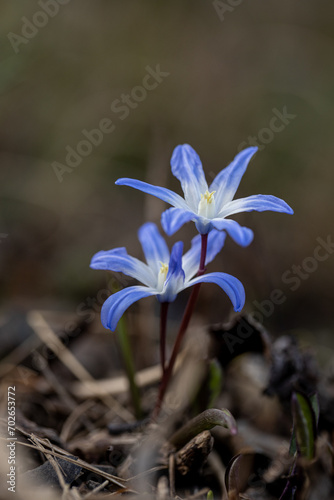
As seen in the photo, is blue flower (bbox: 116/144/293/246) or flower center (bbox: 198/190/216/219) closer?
blue flower (bbox: 116/144/293/246)

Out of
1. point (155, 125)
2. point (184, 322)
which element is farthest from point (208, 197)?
point (155, 125)

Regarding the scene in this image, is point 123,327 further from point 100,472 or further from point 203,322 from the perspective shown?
point 203,322

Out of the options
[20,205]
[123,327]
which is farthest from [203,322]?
[20,205]

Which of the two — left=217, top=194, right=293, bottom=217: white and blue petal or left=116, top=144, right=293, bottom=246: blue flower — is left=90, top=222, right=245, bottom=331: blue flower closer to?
left=116, top=144, right=293, bottom=246: blue flower

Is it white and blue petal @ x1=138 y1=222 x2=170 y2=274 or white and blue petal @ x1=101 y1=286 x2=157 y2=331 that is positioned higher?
white and blue petal @ x1=138 y1=222 x2=170 y2=274

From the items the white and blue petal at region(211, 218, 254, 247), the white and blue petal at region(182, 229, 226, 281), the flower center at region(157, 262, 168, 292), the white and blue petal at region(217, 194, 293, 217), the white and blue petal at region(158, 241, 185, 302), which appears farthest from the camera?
the white and blue petal at region(182, 229, 226, 281)

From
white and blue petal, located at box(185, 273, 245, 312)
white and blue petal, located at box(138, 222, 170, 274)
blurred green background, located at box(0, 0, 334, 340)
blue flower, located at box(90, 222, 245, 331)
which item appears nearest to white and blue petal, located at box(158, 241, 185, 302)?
blue flower, located at box(90, 222, 245, 331)
